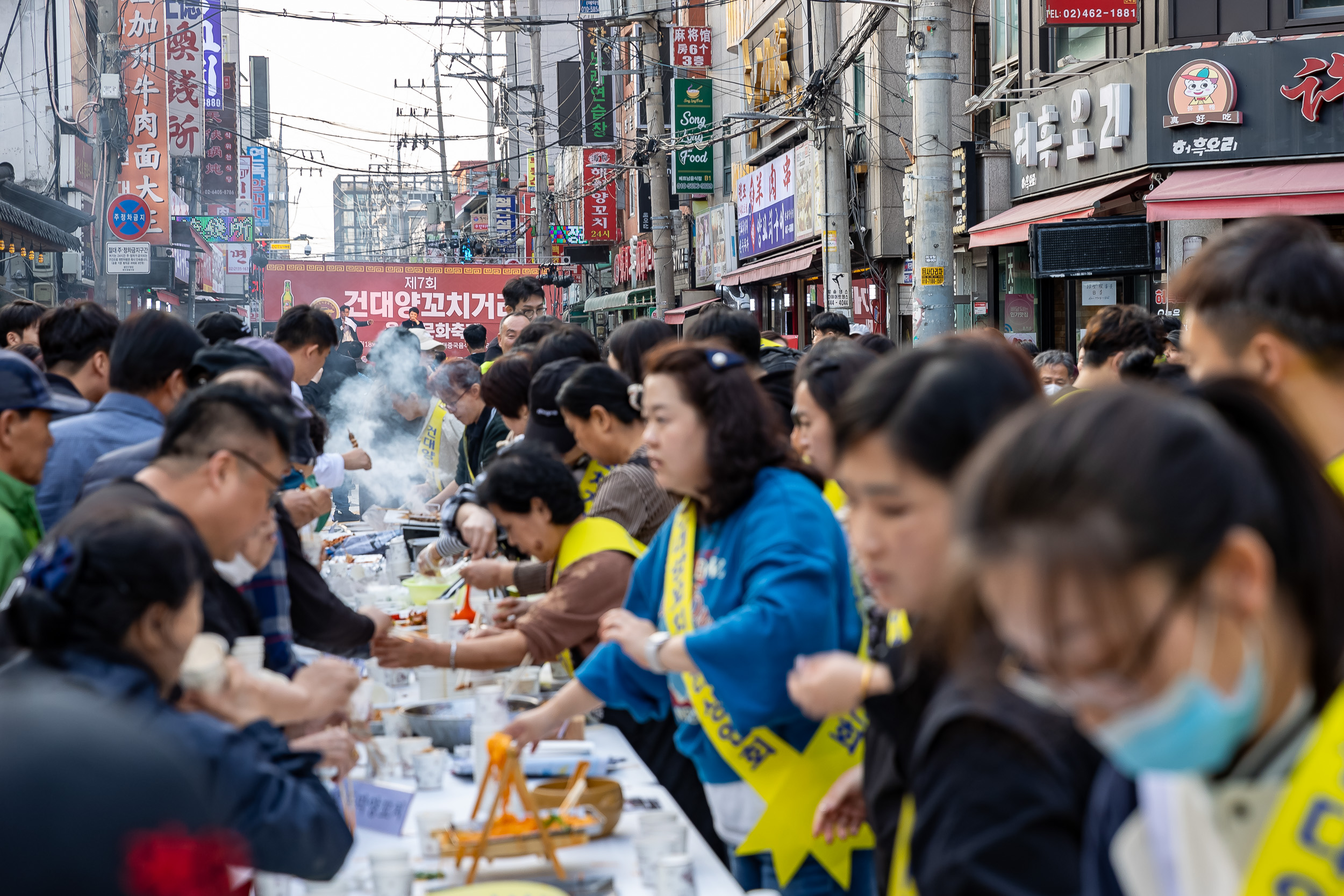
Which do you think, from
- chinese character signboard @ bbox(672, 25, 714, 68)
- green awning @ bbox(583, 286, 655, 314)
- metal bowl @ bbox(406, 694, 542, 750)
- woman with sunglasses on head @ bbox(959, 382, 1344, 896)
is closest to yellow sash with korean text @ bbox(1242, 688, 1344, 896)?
woman with sunglasses on head @ bbox(959, 382, 1344, 896)

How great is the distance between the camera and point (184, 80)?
25.4m

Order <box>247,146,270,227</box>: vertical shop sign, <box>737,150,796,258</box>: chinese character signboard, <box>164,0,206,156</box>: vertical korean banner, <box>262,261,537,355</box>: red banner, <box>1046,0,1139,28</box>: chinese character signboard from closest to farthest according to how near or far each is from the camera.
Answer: <box>1046,0,1139,28</box>: chinese character signboard, <box>737,150,796,258</box>: chinese character signboard, <box>262,261,537,355</box>: red banner, <box>164,0,206,156</box>: vertical korean banner, <box>247,146,270,227</box>: vertical shop sign

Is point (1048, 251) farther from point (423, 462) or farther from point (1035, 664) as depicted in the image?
point (1035, 664)

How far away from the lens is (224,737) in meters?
2.12

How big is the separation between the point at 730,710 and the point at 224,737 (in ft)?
4.11

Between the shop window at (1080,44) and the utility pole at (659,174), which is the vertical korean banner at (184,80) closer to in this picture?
the utility pole at (659,174)

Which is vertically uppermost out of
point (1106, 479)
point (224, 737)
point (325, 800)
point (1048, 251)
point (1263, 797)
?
point (1048, 251)

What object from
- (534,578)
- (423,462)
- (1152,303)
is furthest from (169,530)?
(1152,303)

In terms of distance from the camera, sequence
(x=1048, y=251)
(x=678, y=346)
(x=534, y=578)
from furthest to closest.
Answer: (x=1048, y=251) < (x=534, y=578) < (x=678, y=346)

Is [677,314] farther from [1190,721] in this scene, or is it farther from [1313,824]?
[1190,721]

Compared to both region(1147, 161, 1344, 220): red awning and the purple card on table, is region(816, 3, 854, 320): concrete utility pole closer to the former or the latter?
→ region(1147, 161, 1344, 220): red awning

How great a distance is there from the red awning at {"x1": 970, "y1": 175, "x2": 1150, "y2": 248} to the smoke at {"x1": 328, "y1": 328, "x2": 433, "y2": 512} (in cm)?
721

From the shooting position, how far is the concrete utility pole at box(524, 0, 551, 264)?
114 feet

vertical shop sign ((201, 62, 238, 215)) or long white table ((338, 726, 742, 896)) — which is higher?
vertical shop sign ((201, 62, 238, 215))
